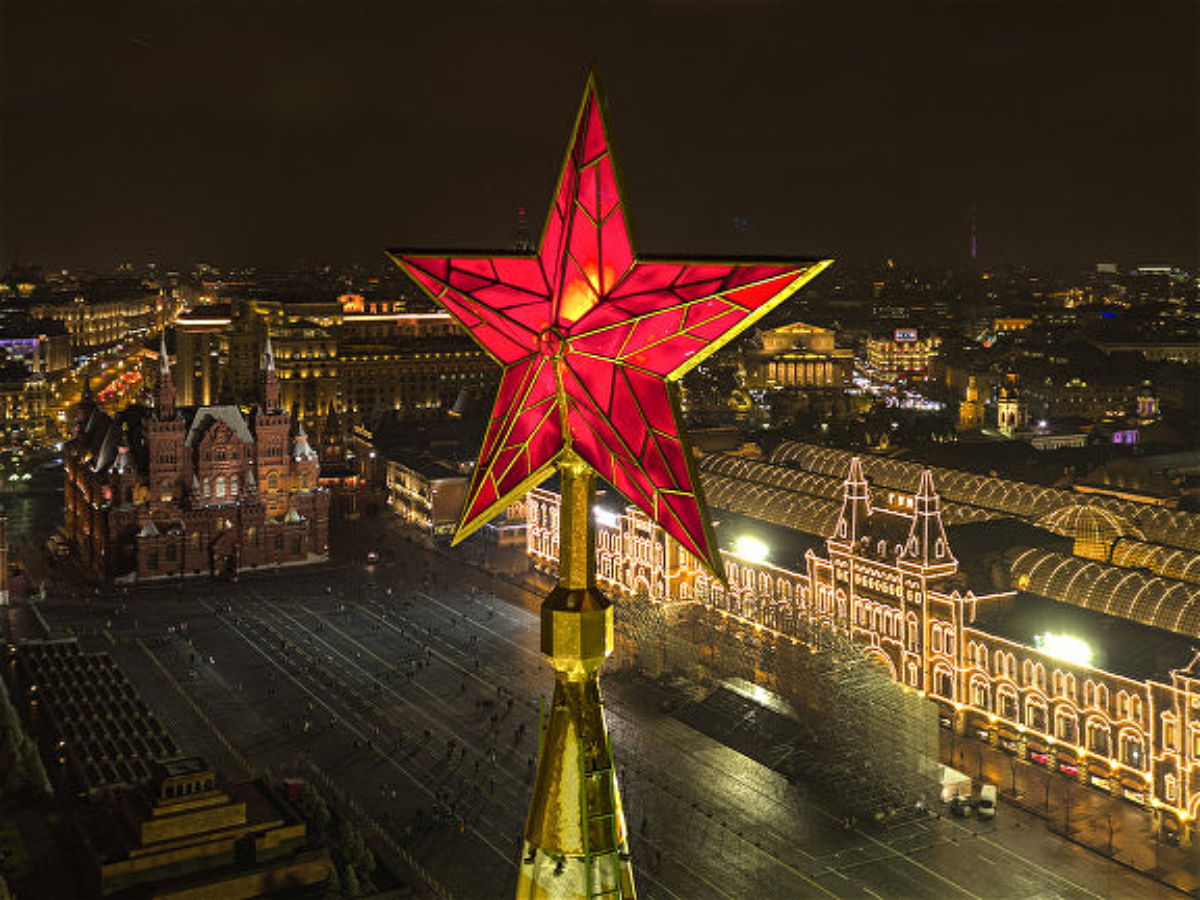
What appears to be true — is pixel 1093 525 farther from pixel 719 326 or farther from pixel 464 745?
pixel 719 326

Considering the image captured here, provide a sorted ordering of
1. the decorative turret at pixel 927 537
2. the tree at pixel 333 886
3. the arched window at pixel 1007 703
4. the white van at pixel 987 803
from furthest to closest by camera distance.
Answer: the decorative turret at pixel 927 537
the arched window at pixel 1007 703
the white van at pixel 987 803
the tree at pixel 333 886

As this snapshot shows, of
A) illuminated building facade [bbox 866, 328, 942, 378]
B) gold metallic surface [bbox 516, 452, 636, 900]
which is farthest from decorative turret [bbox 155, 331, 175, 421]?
illuminated building facade [bbox 866, 328, 942, 378]

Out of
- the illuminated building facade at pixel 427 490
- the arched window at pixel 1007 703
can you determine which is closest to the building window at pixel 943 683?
the arched window at pixel 1007 703

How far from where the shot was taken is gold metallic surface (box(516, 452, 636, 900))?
1071 centimetres

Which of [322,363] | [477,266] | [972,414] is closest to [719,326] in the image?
[477,266]

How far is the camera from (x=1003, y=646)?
56344 mm

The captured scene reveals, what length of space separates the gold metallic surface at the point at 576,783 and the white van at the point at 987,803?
137ft

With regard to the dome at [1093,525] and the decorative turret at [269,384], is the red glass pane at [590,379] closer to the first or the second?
the dome at [1093,525]

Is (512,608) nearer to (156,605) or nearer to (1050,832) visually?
(156,605)

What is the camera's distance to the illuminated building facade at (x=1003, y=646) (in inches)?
1938

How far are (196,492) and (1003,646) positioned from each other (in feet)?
184

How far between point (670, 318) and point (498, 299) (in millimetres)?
1730

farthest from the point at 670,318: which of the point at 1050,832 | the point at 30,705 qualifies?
the point at 30,705

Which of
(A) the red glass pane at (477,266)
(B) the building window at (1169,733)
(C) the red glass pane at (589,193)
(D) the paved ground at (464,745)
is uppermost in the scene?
(C) the red glass pane at (589,193)
